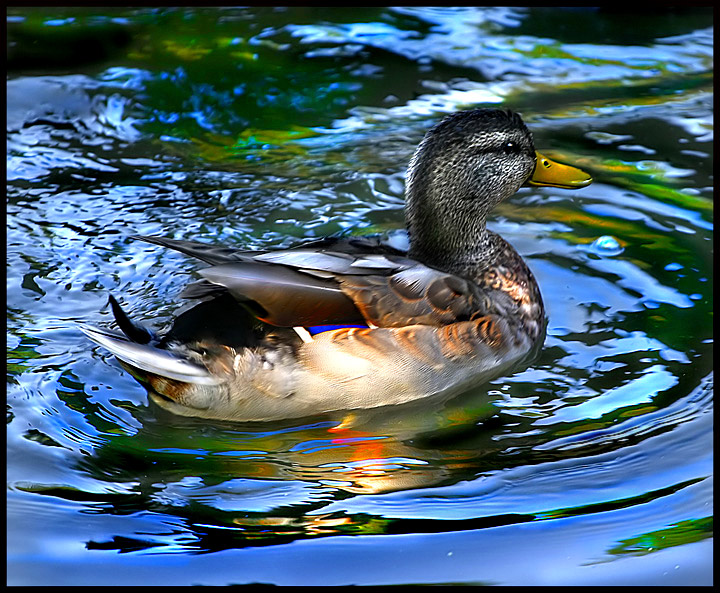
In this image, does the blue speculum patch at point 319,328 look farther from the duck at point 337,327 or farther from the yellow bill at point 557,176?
the yellow bill at point 557,176

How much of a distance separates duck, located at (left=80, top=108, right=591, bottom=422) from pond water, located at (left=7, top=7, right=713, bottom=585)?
140 millimetres

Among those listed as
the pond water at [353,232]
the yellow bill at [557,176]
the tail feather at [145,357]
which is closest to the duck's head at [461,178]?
the yellow bill at [557,176]

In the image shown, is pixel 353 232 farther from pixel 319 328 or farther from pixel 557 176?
pixel 319 328

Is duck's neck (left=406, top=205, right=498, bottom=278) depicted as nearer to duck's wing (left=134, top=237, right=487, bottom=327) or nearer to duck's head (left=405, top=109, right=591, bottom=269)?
duck's head (left=405, top=109, right=591, bottom=269)

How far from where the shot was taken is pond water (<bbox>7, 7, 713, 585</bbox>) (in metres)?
3.94

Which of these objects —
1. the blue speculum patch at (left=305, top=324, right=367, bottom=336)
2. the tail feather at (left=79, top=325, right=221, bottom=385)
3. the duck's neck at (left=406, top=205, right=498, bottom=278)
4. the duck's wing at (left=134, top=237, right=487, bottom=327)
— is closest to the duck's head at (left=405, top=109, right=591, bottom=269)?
the duck's neck at (left=406, top=205, right=498, bottom=278)

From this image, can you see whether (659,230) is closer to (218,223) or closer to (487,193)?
(487,193)

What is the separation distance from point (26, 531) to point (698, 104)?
6393mm

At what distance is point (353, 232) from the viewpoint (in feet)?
21.5

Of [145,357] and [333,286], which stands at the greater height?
[333,286]

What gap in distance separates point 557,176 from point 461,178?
736mm

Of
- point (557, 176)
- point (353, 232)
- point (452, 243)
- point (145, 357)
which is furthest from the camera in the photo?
point (353, 232)

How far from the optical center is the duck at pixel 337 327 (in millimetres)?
4648

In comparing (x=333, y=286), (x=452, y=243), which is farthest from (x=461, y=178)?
(x=333, y=286)
